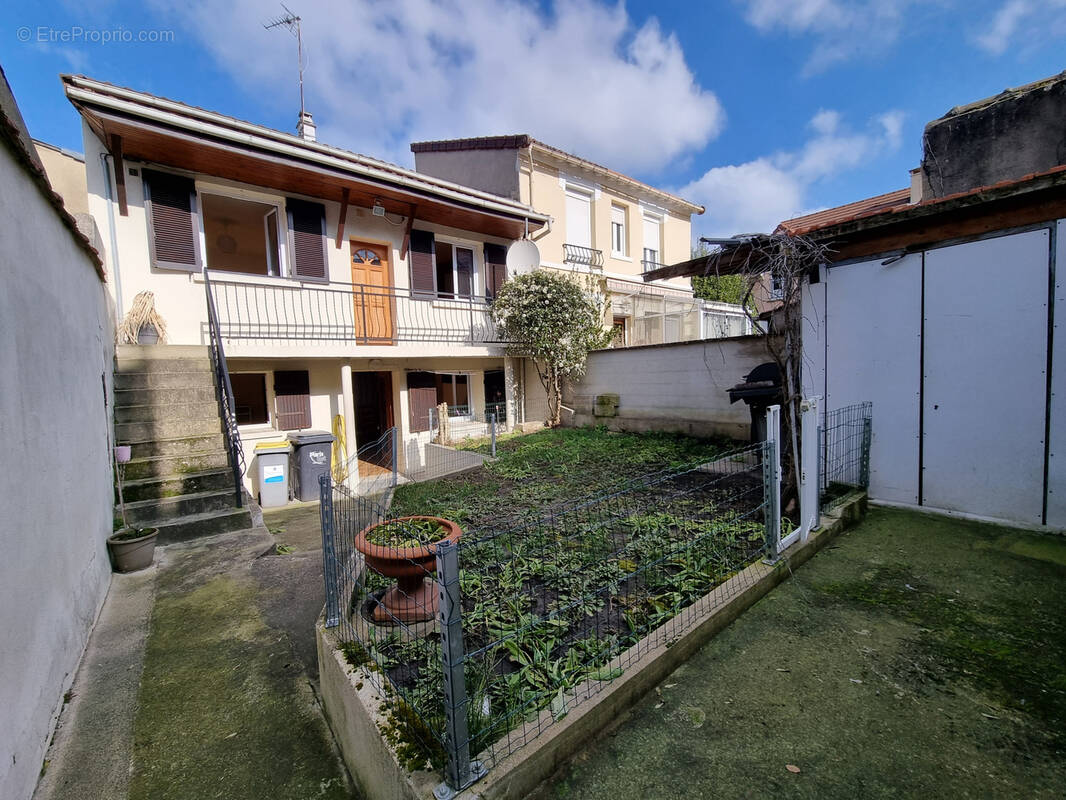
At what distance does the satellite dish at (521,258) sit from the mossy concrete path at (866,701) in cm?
921

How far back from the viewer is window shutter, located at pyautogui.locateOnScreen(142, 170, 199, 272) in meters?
7.07

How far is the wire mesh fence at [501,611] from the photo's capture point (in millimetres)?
1756

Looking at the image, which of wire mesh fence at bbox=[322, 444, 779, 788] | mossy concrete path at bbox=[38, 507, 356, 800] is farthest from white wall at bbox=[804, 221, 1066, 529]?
mossy concrete path at bbox=[38, 507, 356, 800]

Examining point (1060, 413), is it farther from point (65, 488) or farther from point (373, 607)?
point (65, 488)

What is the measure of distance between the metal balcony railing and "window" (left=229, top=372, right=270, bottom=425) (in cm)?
827

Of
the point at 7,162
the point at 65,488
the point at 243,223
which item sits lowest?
the point at 65,488

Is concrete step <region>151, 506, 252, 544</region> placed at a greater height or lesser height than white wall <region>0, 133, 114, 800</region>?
lesser

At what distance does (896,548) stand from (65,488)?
6.46m

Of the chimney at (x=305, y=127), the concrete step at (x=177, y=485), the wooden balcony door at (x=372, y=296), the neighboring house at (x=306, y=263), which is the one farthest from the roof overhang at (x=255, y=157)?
the concrete step at (x=177, y=485)

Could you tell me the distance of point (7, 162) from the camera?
2.33 m

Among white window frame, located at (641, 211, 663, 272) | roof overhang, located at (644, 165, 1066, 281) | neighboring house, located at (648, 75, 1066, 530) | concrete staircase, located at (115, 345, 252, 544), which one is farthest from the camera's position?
white window frame, located at (641, 211, 663, 272)

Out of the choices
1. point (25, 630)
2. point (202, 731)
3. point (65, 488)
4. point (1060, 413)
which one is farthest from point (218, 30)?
point (1060, 413)

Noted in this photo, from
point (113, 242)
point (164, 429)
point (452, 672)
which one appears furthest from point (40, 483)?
point (113, 242)

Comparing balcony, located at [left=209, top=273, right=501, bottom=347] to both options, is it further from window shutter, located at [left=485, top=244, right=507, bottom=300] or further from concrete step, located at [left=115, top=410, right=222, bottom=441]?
concrete step, located at [left=115, top=410, right=222, bottom=441]
